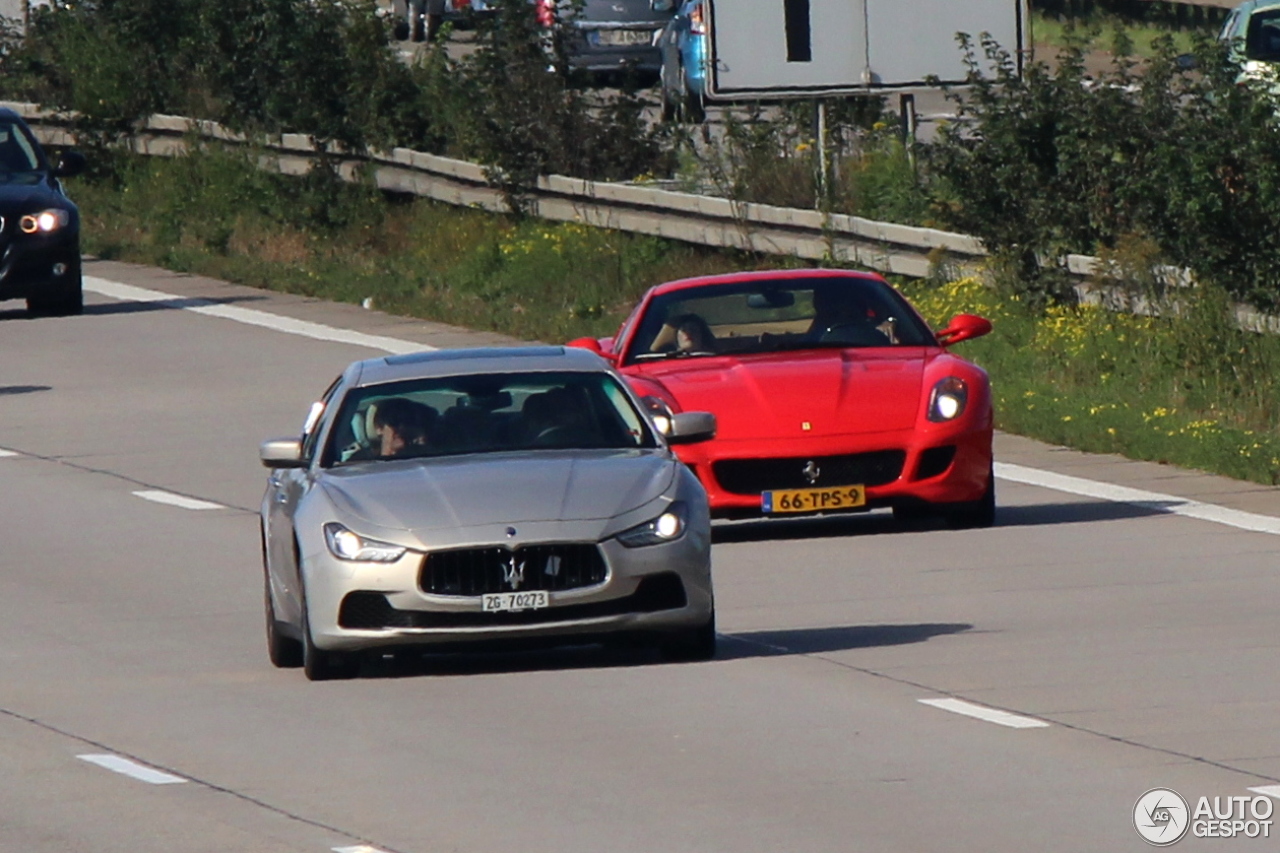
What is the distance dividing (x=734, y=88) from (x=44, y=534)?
1184 cm

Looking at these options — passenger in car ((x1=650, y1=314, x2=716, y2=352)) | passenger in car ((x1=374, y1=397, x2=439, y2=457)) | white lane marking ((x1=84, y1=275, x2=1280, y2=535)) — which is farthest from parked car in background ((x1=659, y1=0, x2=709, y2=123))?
passenger in car ((x1=374, y1=397, x2=439, y2=457))

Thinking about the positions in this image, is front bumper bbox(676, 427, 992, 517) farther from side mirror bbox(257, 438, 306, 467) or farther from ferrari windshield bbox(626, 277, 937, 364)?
side mirror bbox(257, 438, 306, 467)

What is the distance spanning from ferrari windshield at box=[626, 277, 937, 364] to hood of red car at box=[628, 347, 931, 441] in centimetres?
51

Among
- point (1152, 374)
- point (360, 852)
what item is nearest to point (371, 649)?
point (360, 852)

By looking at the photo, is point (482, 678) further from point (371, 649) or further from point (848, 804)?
point (848, 804)

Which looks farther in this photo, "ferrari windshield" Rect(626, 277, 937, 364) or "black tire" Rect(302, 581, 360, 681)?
"ferrari windshield" Rect(626, 277, 937, 364)

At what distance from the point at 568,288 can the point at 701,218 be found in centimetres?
142

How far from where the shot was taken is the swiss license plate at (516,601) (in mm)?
11383

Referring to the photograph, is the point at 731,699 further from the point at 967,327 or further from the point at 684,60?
the point at 684,60

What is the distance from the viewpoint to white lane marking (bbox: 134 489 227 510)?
17.9m

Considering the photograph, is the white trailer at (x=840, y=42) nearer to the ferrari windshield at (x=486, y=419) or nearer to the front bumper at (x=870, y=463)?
the front bumper at (x=870, y=463)

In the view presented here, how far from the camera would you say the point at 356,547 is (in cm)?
1150

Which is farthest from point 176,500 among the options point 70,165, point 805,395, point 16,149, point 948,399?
point 16,149

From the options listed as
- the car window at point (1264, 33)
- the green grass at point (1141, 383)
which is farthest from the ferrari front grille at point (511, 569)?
the car window at point (1264, 33)
